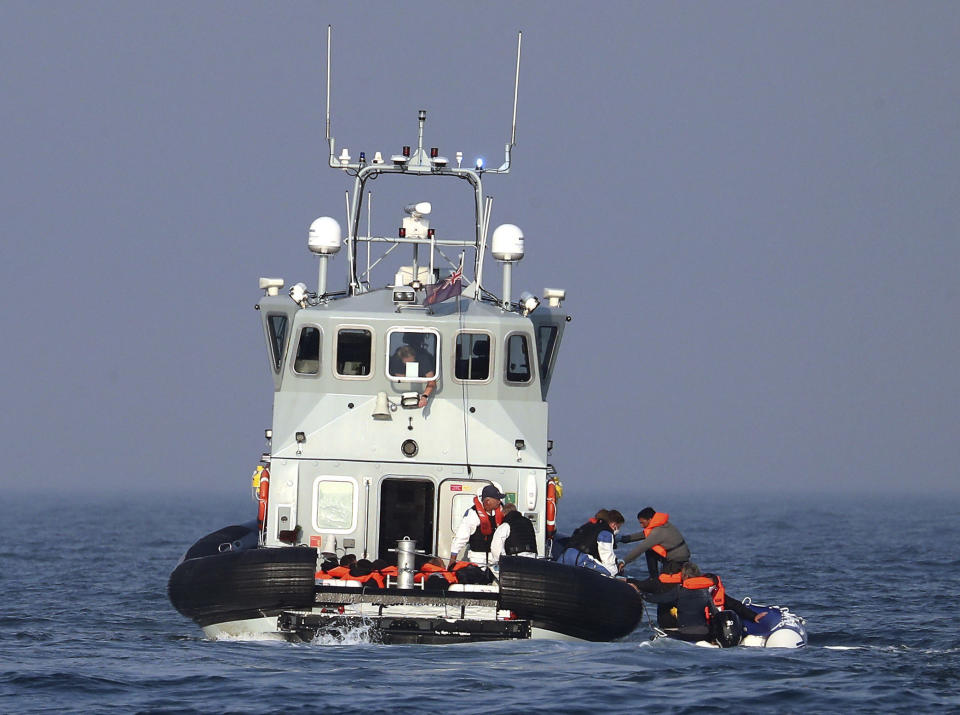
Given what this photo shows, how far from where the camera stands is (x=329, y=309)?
17.2m

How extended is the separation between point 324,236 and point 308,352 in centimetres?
167

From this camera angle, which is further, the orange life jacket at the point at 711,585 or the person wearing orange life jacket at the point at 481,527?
the orange life jacket at the point at 711,585

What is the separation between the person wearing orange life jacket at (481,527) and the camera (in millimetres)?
16172

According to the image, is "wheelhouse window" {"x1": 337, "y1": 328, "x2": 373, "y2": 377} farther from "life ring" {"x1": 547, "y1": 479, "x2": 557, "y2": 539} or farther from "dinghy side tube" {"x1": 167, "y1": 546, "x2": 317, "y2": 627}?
"dinghy side tube" {"x1": 167, "y1": 546, "x2": 317, "y2": 627}

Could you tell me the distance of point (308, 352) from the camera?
1717cm

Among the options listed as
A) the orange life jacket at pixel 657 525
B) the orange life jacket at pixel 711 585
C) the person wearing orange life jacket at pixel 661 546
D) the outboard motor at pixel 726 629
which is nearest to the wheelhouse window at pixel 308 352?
the person wearing orange life jacket at pixel 661 546

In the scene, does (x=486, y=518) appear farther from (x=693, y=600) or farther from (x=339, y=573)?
(x=693, y=600)

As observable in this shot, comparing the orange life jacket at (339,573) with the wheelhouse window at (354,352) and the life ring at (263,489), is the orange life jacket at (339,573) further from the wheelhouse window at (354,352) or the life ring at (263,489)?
the wheelhouse window at (354,352)

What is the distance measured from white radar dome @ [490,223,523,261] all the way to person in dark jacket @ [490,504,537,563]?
10.5ft

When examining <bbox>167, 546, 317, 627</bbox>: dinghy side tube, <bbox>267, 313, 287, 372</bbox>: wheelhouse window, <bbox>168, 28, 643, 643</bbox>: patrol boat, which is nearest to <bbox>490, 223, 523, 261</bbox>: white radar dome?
<bbox>168, 28, 643, 643</bbox>: patrol boat

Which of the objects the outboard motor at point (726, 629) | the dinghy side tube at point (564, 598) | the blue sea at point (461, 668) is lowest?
the blue sea at point (461, 668)

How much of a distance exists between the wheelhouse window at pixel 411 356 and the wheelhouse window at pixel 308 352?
2.69ft

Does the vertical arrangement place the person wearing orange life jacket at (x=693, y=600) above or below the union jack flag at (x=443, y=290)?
below

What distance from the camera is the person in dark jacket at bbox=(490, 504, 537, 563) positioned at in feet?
51.9
